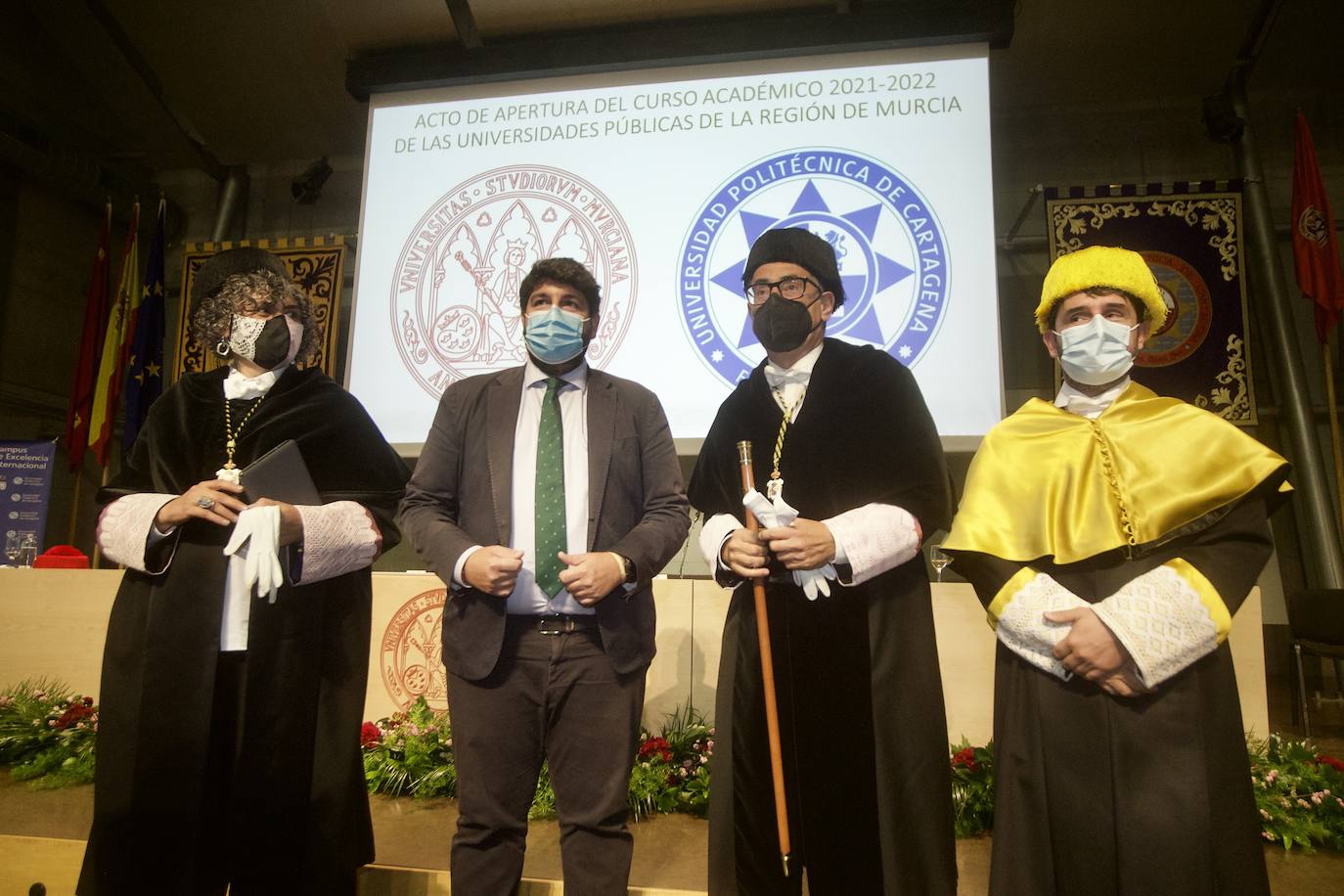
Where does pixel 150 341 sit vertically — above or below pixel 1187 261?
below

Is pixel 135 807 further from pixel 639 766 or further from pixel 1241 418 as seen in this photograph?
pixel 1241 418

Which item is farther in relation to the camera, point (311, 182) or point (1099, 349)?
point (311, 182)

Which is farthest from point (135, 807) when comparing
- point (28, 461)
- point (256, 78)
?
point (256, 78)

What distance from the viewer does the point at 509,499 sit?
1.92 m

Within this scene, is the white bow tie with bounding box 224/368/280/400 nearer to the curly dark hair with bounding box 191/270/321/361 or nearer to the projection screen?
the curly dark hair with bounding box 191/270/321/361

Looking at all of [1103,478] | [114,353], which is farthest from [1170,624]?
[114,353]

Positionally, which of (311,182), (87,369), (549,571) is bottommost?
(549,571)

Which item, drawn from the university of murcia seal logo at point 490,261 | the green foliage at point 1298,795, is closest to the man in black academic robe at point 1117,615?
the green foliage at point 1298,795

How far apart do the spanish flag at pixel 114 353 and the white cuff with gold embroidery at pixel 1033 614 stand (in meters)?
6.99

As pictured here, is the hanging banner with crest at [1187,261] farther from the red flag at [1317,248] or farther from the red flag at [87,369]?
the red flag at [87,369]

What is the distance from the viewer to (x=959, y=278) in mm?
4312

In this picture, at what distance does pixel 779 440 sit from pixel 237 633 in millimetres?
1309

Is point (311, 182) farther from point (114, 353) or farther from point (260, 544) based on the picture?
point (260, 544)

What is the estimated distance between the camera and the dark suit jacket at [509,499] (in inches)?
71.6
